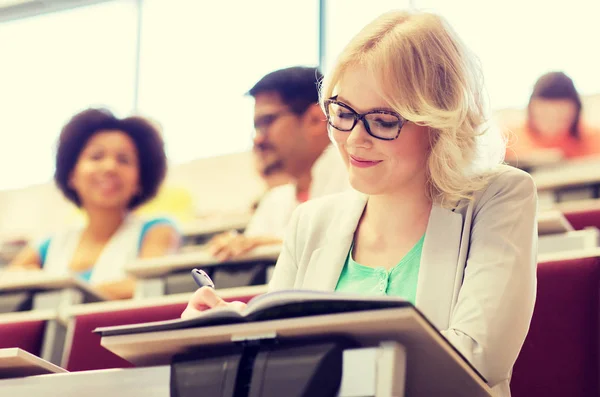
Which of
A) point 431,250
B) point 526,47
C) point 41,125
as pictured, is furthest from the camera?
point 41,125

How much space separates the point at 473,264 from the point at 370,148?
205 millimetres

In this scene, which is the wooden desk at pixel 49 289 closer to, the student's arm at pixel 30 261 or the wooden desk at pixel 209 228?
the student's arm at pixel 30 261

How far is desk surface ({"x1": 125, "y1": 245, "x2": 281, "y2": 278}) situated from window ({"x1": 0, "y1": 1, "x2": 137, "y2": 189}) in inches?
134

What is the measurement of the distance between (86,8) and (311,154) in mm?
3623

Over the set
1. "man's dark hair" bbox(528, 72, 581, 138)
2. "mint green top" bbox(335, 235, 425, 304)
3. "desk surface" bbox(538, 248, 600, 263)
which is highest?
"man's dark hair" bbox(528, 72, 581, 138)

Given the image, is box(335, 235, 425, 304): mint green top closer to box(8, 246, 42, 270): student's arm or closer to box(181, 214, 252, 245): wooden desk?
box(8, 246, 42, 270): student's arm

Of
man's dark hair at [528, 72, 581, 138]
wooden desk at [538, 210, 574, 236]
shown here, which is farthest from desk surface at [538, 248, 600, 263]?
man's dark hair at [528, 72, 581, 138]

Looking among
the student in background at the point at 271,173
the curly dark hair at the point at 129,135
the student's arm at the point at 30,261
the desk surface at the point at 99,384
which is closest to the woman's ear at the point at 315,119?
the student in background at the point at 271,173

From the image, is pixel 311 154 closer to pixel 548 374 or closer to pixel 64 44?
pixel 548 374

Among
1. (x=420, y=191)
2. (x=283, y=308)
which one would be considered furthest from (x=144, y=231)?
(x=283, y=308)

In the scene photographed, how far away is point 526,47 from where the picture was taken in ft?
13.7

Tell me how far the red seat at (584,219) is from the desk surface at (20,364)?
1.33 meters

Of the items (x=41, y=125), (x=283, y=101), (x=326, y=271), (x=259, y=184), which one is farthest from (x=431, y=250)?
(x=41, y=125)

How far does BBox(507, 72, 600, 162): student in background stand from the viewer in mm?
3627
